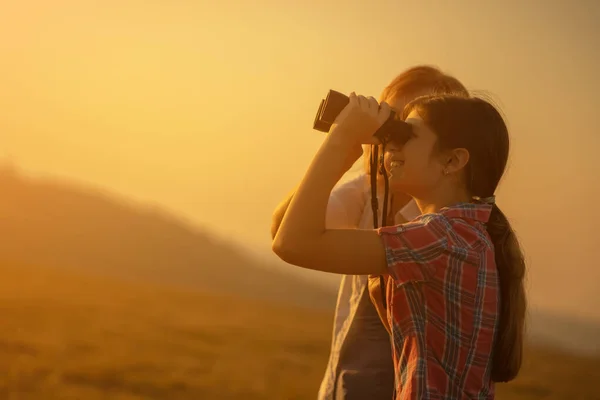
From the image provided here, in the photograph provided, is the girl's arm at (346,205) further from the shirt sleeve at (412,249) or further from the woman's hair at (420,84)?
the shirt sleeve at (412,249)

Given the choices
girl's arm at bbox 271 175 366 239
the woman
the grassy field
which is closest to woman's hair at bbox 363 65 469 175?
the woman

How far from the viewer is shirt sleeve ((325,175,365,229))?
5.91 feet

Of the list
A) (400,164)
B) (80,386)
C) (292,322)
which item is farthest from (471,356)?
(292,322)

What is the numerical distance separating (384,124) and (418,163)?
93 mm

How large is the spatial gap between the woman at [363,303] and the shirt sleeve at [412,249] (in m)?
0.30

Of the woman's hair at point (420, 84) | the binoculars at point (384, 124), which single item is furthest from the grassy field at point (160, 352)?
the binoculars at point (384, 124)

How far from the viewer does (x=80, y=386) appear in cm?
480

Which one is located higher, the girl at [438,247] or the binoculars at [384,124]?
the binoculars at [384,124]

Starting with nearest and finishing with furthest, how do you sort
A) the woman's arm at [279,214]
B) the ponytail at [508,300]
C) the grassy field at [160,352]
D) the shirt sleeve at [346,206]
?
1. the ponytail at [508,300]
2. the woman's arm at [279,214]
3. the shirt sleeve at [346,206]
4. the grassy field at [160,352]

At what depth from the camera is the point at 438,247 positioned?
123 cm

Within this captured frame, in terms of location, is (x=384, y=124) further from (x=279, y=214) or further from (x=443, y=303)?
(x=279, y=214)

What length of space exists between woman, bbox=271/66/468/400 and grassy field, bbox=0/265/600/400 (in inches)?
121

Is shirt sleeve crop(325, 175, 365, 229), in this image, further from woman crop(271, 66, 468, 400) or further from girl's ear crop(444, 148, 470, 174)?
Answer: girl's ear crop(444, 148, 470, 174)

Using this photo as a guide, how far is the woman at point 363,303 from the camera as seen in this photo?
166cm
